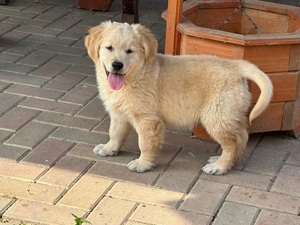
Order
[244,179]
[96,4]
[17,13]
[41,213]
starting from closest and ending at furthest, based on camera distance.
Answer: [41,213]
[244,179]
[17,13]
[96,4]

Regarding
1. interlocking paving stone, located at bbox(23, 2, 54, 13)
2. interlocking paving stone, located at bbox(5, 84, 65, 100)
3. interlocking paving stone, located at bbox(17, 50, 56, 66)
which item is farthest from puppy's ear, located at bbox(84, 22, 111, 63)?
interlocking paving stone, located at bbox(23, 2, 54, 13)

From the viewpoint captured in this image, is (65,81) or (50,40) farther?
(50,40)

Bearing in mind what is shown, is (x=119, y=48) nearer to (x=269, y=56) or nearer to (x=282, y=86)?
(x=269, y=56)

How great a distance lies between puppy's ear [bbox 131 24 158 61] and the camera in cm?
349

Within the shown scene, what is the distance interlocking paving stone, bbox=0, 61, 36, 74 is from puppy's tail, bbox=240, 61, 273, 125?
2.67 m

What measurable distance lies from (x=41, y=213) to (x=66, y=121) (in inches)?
53.9

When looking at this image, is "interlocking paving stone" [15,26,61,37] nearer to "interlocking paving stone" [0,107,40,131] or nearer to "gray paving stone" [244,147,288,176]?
"interlocking paving stone" [0,107,40,131]

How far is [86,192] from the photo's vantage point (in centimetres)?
335

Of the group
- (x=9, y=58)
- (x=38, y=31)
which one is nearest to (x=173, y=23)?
(x=9, y=58)

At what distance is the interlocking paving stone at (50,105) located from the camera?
4.51m

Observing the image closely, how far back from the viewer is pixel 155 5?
287 inches

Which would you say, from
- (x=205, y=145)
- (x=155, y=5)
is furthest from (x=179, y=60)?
(x=155, y=5)

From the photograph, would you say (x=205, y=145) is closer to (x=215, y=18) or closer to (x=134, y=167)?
(x=134, y=167)

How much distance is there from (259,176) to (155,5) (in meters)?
4.31
